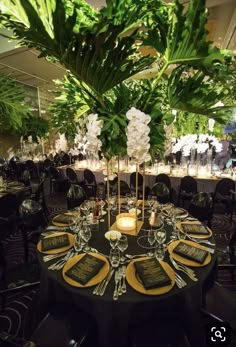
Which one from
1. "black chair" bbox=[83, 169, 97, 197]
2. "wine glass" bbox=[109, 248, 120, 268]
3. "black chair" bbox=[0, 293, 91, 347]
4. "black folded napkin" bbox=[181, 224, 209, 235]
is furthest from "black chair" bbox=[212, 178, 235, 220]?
"black chair" bbox=[0, 293, 91, 347]

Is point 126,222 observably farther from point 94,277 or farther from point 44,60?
point 44,60

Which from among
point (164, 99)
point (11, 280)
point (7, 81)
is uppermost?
point (7, 81)

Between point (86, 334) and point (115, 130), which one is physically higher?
point (115, 130)

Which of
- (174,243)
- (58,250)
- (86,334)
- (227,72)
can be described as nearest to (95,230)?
(58,250)

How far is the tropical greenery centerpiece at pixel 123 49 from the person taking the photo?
1154 mm

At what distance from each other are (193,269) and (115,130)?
1126 millimetres

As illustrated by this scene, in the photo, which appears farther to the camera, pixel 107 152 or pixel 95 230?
pixel 95 230

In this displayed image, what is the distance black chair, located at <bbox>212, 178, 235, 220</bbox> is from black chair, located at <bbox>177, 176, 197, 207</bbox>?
39 cm

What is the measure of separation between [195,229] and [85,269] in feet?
3.58

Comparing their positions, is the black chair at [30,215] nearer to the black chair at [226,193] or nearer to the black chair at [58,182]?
the black chair at [226,193]

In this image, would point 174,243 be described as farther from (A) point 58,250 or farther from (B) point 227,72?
(B) point 227,72

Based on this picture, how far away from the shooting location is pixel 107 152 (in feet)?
5.76

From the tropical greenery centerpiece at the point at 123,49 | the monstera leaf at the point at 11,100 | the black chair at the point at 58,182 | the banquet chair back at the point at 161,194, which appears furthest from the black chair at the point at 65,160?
the tropical greenery centerpiece at the point at 123,49

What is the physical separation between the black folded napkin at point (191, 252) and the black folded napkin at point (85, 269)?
0.59 m
